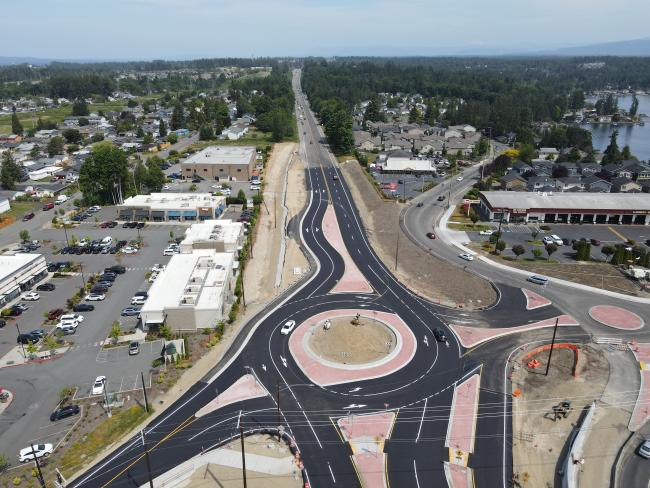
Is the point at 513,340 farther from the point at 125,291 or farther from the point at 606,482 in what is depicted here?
the point at 125,291

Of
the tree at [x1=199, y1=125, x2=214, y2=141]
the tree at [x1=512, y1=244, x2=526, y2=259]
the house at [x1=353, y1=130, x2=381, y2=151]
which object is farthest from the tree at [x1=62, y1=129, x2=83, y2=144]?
the tree at [x1=512, y1=244, x2=526, y2=259]

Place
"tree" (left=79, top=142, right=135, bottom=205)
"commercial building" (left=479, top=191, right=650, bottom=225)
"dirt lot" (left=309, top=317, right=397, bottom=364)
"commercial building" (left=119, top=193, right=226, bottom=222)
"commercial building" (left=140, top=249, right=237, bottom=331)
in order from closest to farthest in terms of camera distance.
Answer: "dirt lot" (left=309, top=317, right=397, bottom=364)
"commercial building" (left=140, top=249, right=237, bottom=331)
"commercial building" (left=479, top=191, right=650, bottom=225)
"commercial building" (left=119, top=193, right=226, bottom=222)
"tree" (left=79, top=142, right=135, bottom=205)

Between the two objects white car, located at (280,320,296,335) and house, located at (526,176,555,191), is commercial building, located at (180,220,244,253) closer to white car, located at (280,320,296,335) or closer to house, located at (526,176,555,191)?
white car, located at (280,320,296,335)

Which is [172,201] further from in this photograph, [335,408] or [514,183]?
[514,183]

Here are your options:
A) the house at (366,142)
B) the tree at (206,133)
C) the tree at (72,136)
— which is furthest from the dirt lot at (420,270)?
the tree at (72,136)

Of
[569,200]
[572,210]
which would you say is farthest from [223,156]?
[572,210]

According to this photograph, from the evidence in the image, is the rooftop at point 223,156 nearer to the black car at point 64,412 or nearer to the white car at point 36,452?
the black car at point 64,412
